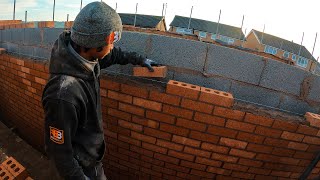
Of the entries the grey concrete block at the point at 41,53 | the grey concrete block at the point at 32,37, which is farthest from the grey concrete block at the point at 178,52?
the grey concrete block at the point at 32,37

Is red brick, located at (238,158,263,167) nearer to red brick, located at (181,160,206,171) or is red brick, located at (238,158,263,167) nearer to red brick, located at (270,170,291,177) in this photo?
red brick, located at (270,170,291,177)

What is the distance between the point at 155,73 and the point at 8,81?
3286mm

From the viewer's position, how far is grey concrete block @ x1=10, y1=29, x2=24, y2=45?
12.2ft

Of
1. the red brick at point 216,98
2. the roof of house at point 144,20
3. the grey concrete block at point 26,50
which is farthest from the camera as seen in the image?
the roof of house at point 144,20

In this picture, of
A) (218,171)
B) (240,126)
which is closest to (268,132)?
(240,126)

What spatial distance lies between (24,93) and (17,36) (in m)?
1.05

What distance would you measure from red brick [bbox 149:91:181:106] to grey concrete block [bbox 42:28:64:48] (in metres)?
1.67

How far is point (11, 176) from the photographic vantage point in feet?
7.72

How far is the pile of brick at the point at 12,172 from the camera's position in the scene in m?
2.36

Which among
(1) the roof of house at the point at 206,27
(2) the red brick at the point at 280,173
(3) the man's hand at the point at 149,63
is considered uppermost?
(1) the roof of house at the point at 206,27

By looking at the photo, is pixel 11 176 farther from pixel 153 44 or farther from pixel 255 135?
pixel 255 135

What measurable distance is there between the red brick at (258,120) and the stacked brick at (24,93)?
2613 mm

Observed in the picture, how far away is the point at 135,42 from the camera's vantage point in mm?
2453

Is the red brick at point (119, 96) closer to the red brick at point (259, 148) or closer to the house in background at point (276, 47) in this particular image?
the red brick at point (259, 148)
